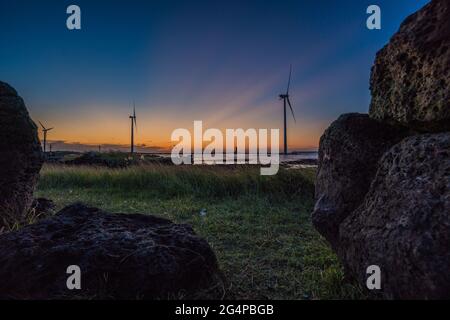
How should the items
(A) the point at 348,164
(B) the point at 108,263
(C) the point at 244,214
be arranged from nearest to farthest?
(B) the point at 108,263, (A) the point at 348,164, (C) the point at 244,214

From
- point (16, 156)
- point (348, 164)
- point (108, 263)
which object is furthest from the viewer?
point (16, 156)

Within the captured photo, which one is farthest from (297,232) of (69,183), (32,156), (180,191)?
(69,183)

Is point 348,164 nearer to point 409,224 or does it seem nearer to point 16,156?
point 409,224

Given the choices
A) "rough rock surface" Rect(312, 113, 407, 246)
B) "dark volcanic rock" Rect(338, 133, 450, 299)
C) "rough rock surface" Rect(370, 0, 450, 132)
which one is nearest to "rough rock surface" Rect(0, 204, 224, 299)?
"rough rock surface" Rect(312, 113, 407, 246)

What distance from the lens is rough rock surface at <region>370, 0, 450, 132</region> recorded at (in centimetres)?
280

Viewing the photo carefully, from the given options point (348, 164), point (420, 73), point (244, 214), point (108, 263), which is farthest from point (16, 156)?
point (420, 73)

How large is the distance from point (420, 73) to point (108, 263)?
3457mm

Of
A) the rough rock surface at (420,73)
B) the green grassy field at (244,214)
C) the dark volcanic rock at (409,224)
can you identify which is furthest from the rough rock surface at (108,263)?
the rough rock surface at (420,73)

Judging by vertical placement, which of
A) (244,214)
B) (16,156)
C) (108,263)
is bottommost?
(244,214)

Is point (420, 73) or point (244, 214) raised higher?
point (420, 73)

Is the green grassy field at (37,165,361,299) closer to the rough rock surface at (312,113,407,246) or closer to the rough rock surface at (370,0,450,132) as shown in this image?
the rough rock surface at (312,113,407,246)

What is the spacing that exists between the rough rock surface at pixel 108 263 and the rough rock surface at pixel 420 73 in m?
2.45

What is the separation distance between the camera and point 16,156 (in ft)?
18.8
